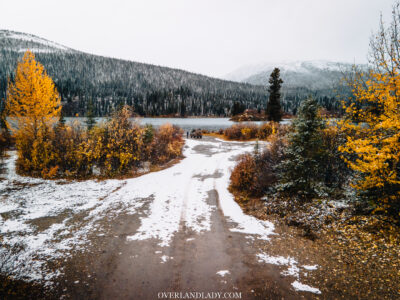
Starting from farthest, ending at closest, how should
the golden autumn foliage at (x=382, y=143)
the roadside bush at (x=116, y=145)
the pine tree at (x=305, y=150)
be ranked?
the roadside bush at (x=116, y=145), the pine tree at (x=305, y=150), the golden autumn foliage at (x=382, y=143)

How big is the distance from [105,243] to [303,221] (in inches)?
275

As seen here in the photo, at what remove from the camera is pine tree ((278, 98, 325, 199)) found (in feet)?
29.4

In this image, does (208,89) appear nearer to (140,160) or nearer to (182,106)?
(182,106)

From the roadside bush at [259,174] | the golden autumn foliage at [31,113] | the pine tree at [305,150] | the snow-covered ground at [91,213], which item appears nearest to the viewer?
the snow-covered ground at [91,213]

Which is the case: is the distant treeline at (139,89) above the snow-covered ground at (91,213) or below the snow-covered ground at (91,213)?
above

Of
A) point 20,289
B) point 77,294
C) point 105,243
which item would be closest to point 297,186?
point 105,243

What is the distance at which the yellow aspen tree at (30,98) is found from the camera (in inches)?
527

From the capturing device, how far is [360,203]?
24.6 feet

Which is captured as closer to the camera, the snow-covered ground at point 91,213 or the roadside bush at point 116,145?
the snow-covered ground at point 91,213

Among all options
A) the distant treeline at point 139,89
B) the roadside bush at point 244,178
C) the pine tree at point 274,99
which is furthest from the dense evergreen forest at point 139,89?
the roadside bush at point 244,178

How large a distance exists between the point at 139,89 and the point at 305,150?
144 m

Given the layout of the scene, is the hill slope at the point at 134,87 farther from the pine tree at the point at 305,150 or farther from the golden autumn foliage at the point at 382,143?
the golden autumn foliage at the point at 382,143

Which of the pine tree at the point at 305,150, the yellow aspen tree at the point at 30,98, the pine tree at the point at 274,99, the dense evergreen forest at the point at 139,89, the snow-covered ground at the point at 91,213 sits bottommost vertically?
the snow-covered ground at the point at 91,213

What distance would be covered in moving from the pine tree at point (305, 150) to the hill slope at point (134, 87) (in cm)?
9675
